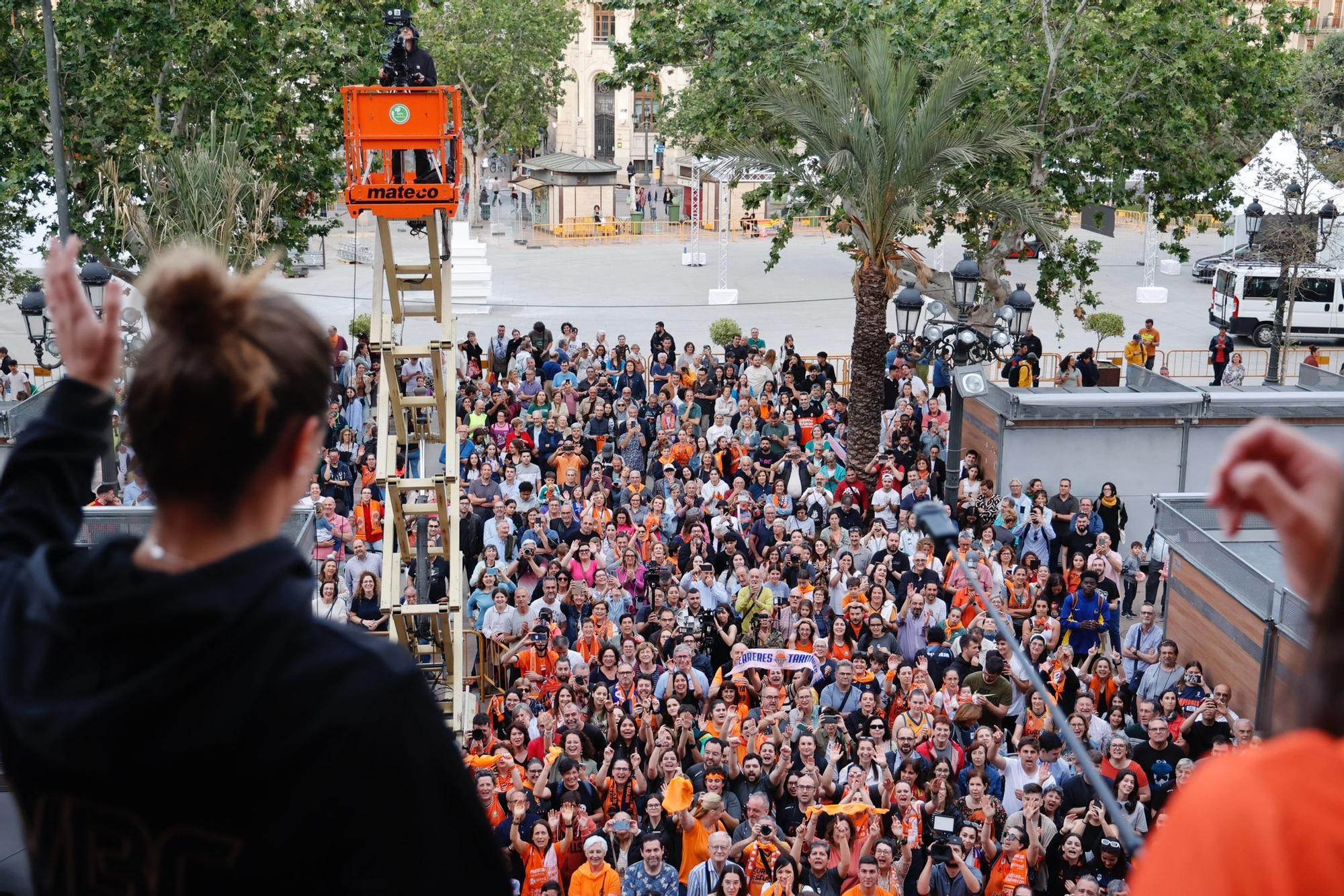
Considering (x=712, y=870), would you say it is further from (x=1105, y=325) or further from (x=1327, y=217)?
(x=1105, y=325)

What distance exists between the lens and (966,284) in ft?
56.0

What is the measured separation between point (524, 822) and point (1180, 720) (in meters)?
5.20

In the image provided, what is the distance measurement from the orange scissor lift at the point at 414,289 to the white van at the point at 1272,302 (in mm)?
24322

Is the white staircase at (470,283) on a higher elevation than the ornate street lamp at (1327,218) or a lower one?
lower

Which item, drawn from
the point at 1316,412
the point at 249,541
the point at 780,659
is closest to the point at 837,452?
the point at 1316,412

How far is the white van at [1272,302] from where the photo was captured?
32.4 metres

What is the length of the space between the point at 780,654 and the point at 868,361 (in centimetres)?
839

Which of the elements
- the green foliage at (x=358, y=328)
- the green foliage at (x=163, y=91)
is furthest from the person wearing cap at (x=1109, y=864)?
the green foliage at (x=358, y=328)

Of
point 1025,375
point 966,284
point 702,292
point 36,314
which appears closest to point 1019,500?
point 966,284

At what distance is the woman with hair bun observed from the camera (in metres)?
1.61

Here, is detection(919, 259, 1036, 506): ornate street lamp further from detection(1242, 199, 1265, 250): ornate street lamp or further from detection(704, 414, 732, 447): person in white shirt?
detection(1242, 199, 1265, 250): ornate street lamp

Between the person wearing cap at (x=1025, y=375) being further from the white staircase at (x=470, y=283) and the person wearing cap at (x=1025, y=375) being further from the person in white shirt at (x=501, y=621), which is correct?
the white staircase at (x=470, y=283)

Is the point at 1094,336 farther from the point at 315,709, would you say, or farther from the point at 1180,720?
the point at 315,709

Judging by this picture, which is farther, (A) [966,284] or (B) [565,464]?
(B) [565,464]
